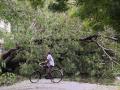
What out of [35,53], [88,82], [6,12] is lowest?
[88,82]

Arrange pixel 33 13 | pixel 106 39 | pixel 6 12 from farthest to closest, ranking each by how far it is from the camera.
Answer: pixel 106 39 < pixel 33 13 < pixel 6 12

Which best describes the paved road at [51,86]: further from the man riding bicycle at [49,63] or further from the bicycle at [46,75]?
the man riding bicycle at [49,63]

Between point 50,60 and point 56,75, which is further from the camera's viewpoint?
point 56,75

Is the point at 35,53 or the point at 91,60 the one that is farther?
the point at 91,60

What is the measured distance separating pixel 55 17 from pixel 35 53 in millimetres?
2652

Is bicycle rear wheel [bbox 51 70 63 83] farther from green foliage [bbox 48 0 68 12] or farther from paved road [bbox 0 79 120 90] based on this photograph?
green foliage [bbox 48 0 68 12]

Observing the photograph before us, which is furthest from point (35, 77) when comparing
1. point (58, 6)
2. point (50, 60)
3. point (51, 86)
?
point (58, 6)

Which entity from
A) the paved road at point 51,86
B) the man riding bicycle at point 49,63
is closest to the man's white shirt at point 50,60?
the man riding bicycle at point 49,63

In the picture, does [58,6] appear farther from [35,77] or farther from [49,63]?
[35,77]

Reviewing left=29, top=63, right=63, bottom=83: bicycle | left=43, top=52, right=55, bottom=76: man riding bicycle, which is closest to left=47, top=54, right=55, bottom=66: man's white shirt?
left=43, top=52, right=55, bottom=76: man riding bicycle

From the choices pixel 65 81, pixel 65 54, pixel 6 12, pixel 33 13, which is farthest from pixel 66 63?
pixel 6 12

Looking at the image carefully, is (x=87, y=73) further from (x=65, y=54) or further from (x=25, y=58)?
(x=25, y=58)

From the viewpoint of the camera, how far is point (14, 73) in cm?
3011

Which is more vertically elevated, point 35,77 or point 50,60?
point 50,60
